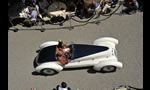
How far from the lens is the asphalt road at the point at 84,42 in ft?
32.1

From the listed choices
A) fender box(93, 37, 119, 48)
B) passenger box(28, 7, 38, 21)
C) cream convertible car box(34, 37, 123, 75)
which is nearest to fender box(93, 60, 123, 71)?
cream convertible car box(34, 37, 123, 75)

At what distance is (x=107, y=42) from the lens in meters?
10.3

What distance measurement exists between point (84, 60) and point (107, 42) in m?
1.42

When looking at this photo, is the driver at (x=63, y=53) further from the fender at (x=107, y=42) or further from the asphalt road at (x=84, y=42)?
the fender at (x=107, y=42)

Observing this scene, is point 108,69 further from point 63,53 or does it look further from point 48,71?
point 48,71

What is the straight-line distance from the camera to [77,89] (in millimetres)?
9484

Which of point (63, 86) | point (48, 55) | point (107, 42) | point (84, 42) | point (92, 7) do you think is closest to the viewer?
Result: point (63, 86)

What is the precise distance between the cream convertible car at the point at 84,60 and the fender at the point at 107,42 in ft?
1.19

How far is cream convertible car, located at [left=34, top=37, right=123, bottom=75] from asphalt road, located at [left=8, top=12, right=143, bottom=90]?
1.48 feet

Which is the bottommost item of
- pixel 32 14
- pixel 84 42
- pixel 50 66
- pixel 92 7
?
pixel 50 66

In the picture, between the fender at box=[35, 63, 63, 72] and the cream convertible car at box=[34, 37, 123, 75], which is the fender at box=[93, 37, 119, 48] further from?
the fender at box=[35, 63, 63, 72]

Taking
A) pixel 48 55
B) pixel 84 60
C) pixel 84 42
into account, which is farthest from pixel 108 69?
pixel 48 55
